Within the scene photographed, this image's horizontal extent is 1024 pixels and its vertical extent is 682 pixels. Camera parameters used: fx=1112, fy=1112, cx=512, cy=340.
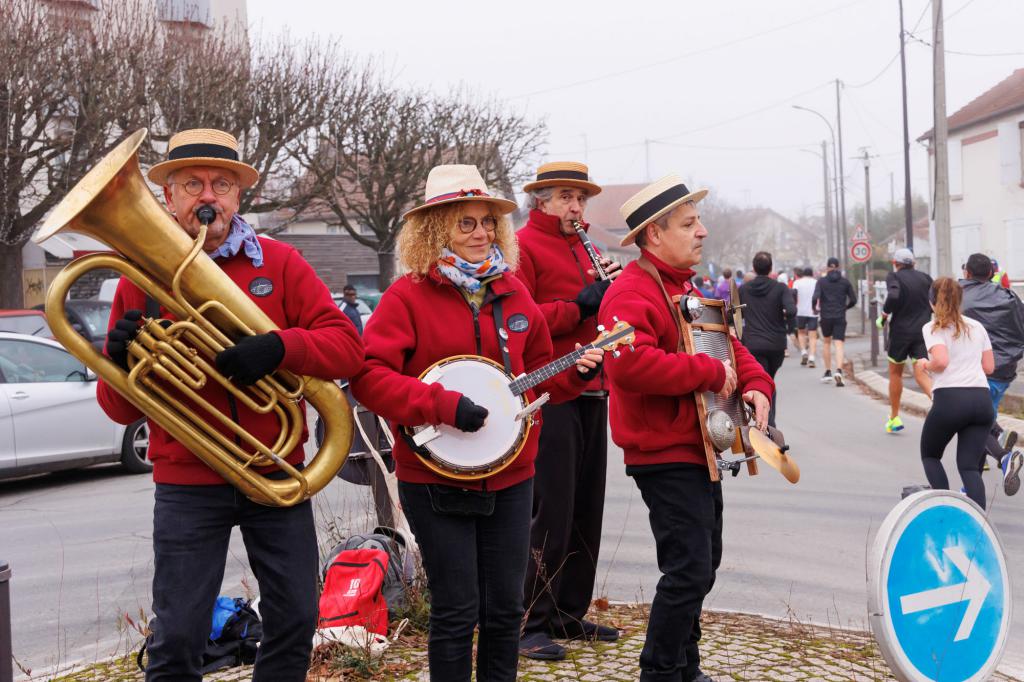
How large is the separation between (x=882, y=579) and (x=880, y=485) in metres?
6.58

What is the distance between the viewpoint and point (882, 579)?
10.5ft

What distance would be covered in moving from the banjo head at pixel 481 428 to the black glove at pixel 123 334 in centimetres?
90

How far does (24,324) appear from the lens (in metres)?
12.2

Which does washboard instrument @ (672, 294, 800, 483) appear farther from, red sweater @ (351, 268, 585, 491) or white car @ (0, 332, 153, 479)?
white car @ (0, 332, 153, 479)

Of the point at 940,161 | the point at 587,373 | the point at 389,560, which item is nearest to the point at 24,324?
the point at 389,560

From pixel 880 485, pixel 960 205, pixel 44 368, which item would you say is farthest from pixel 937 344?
pixel 960 205

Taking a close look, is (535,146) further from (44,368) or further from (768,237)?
(768,237)

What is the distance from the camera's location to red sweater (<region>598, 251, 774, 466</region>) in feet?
12.3

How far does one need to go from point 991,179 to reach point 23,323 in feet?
105

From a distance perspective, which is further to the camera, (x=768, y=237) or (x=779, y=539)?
(x=768, y=237)

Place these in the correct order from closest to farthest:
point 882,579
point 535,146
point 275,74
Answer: point 882,579
point 275,74
point 535,146

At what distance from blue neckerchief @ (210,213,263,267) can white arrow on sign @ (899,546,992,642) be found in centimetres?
226

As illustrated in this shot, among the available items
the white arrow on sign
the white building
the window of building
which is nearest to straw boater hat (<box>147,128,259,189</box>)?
the white arrow on sign

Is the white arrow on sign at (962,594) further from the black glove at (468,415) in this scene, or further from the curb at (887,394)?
the curb at (887,394)
